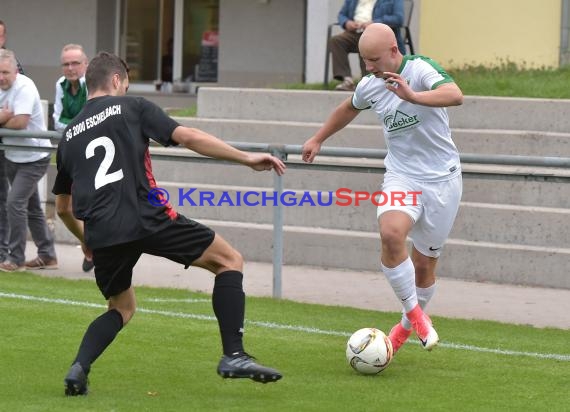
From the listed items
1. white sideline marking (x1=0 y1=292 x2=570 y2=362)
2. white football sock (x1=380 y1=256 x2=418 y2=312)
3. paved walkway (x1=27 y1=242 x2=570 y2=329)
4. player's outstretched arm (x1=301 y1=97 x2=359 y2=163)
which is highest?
player's outstretched arm (x1=301 y1=97 x2=359 y2=163)

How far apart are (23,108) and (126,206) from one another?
17.8ft

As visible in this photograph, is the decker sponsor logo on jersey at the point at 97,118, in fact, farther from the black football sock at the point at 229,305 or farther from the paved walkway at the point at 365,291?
the paved walkway at the point at 365,291

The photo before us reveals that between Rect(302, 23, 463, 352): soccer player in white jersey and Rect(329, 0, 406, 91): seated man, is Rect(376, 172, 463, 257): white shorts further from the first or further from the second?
Rect(329, 0, 406, 91): seated man

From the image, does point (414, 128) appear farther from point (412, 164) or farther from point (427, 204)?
point (427, 204)

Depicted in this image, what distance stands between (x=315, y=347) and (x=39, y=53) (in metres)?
16.4

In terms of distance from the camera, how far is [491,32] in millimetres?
17078

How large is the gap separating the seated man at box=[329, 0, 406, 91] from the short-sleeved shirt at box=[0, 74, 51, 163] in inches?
175

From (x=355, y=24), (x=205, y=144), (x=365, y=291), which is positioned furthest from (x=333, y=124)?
(x=355, y=24)

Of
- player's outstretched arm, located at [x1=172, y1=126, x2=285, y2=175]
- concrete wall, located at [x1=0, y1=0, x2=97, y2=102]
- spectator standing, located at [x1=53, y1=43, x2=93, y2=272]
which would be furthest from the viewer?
concrete wall, located at [x1=0, y1=0, x2=97, y2=102]

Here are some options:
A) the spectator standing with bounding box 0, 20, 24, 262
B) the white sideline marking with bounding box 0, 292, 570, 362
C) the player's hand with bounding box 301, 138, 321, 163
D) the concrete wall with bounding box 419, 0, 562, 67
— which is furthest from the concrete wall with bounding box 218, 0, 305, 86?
the player's hand with bounding box 301, 138, 321, 163

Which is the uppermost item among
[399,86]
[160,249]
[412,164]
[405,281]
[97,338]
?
[399,86]

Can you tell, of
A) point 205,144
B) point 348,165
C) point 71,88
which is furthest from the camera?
point 71,88

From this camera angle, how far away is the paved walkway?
1056 centimetres

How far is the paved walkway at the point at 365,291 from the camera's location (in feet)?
34.7
